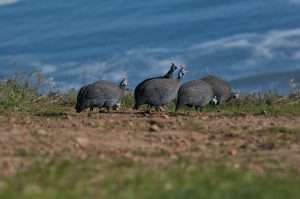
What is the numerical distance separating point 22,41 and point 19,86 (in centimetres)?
2397

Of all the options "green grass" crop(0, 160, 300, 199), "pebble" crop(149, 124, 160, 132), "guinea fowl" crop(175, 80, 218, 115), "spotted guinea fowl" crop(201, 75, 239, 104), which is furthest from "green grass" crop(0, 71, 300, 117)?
"green grass" crop(0, 160, 300, 199)

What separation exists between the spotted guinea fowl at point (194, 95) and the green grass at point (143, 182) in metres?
6.92

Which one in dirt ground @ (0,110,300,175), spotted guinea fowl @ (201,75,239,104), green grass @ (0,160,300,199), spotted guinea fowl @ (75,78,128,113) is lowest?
green grass @ (0,160,300,199)

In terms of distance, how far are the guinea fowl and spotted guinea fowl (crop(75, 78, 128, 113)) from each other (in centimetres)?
99

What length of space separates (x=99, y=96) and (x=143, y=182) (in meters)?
7.68

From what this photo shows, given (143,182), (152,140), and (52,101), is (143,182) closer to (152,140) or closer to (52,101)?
(152,140)

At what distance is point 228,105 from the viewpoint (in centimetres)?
2047

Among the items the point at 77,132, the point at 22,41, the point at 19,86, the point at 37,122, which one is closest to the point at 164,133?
the point at 77,132

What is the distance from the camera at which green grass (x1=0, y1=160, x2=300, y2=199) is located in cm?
926

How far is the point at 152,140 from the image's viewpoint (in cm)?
1284

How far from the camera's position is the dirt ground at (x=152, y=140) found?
36.9 ft

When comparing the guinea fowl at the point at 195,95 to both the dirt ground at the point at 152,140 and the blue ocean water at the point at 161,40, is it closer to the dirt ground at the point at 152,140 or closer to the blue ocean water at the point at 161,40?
the dirt ground at the point at 152,140

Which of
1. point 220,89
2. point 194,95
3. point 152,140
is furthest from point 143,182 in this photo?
point 220,89

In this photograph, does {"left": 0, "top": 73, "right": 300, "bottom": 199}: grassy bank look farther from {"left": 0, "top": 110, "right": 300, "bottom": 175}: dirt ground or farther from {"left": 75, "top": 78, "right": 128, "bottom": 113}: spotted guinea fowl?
{"left": 75, "top": 78, "right": 128, "bottom": 113}: spotted guinea fowl
